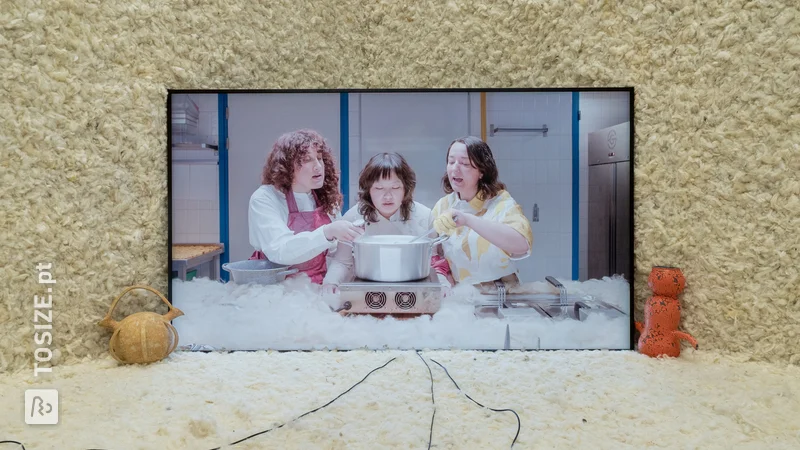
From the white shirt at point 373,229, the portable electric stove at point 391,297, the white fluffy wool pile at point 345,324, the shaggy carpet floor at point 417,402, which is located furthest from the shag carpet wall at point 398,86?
the portable electric stove at point 391,297

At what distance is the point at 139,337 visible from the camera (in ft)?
5.81

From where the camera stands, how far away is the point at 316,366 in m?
1.81

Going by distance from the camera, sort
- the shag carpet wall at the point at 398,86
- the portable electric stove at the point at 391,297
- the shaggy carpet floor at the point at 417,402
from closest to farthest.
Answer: the shaggy carpet floor at the point at 417,402 < the shag carpet wall at the point at 398,86 < the portable electric stove at the point at 391,297

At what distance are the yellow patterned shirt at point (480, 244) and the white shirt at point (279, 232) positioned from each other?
0.46 metres

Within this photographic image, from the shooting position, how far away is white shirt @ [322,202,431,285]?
191 cm

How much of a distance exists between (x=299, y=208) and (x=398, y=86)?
0.65 m

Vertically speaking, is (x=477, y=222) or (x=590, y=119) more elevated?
(x=590, y=119)

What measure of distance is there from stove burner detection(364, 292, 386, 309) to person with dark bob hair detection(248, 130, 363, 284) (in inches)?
8.0

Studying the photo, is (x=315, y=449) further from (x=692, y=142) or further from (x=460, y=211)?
(x=692, y=142)

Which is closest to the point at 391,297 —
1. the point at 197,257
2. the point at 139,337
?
the point at 197,257

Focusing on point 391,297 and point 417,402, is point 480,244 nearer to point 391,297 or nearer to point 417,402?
point 391,297

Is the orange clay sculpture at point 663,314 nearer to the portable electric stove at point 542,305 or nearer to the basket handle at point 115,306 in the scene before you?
the portable electric stove at point 542,305

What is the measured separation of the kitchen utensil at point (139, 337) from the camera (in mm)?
1771

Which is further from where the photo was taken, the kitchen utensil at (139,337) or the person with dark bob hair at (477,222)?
the person with dark bob hair at (477,222)
